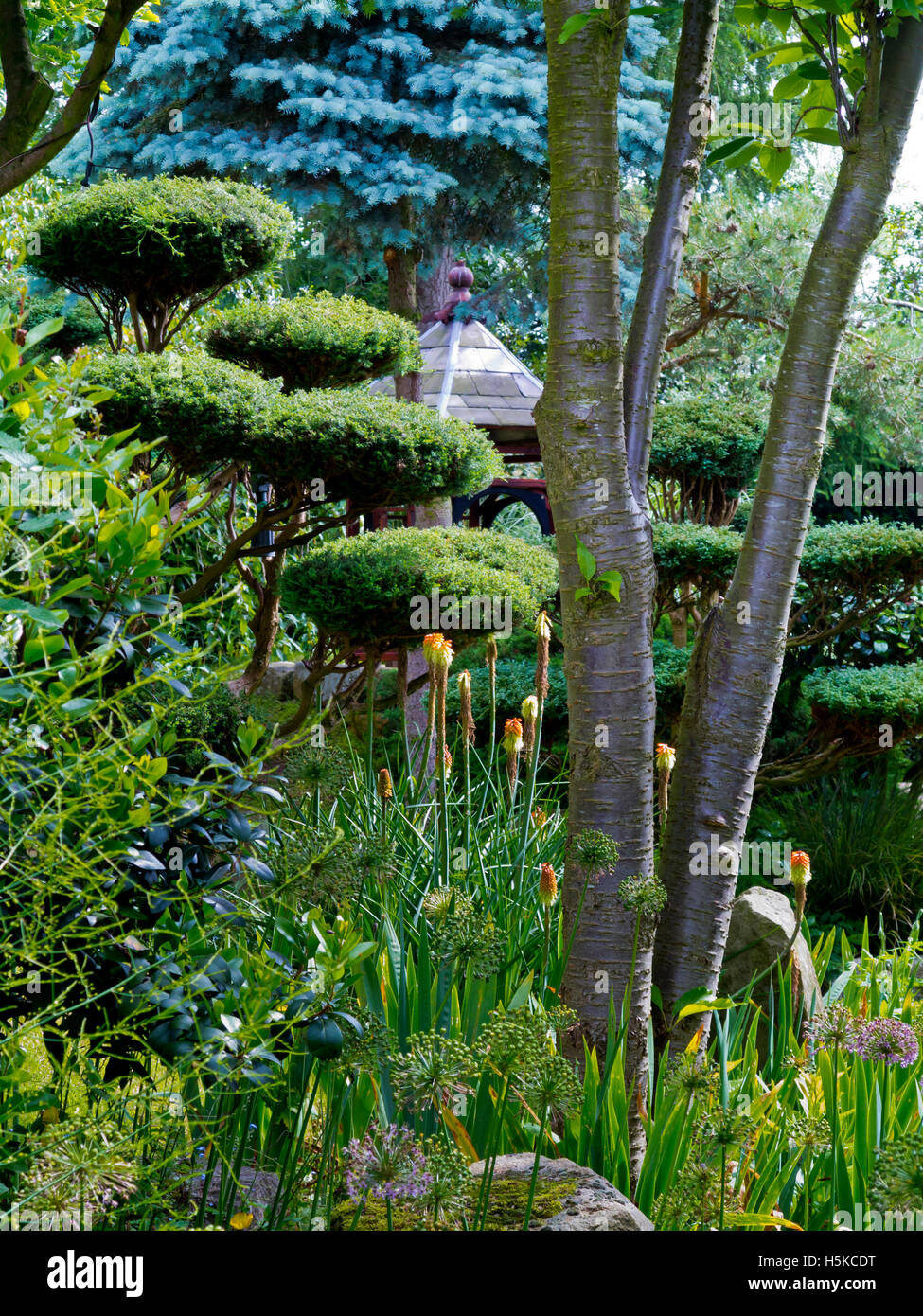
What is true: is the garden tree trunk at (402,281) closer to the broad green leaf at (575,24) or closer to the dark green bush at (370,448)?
the dark green bush at (370,448)

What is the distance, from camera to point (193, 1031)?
149 centimetres

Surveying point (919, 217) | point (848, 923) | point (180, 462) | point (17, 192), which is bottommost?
point (848, 923)

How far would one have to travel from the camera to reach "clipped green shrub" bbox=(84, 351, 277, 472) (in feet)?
13.6

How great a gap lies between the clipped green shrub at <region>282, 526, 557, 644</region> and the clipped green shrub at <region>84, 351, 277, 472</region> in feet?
1.82

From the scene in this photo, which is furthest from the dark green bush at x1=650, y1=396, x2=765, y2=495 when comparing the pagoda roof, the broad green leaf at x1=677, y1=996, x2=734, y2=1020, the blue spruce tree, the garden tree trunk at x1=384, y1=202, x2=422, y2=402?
the broad green leaf at x1=677, y1=996, x2=734, y2=1020

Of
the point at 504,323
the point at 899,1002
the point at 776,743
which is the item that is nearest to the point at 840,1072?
the point at 899,1002

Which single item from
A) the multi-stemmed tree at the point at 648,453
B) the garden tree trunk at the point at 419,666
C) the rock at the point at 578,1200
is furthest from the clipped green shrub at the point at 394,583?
the rock at the point at 578,1200

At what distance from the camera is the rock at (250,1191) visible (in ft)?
5.90

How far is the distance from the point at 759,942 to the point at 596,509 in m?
1.65

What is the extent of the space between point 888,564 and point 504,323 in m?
11.6

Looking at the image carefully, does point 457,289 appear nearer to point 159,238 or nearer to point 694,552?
point 694,552

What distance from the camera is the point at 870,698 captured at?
5551 millimetres
